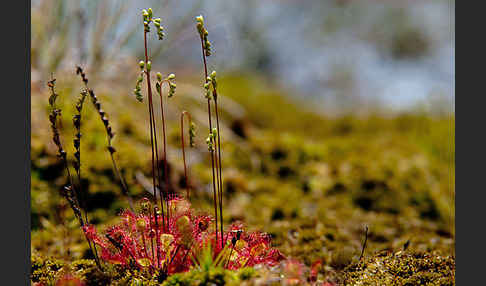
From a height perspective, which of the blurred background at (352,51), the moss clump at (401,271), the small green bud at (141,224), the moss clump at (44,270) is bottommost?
the moss clump at (401,271)

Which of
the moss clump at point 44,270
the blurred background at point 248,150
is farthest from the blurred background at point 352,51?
the moss clump at point 44,270

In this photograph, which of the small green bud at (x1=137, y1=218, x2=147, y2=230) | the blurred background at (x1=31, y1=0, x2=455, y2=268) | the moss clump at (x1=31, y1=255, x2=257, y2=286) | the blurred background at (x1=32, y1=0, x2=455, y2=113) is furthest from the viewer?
the blurred background at (x1=32, y1=0, x2=455, y2=113)

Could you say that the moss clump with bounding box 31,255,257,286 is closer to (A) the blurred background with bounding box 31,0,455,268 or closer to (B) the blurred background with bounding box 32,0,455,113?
(A) the blurred background with bounding box 31,0,455,268

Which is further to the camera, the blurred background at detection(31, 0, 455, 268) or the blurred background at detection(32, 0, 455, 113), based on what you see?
the blurred background at detection(32, 0, 455, 113)

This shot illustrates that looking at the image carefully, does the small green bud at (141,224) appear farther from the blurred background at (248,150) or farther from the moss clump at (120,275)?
the blurred background at (248,150)

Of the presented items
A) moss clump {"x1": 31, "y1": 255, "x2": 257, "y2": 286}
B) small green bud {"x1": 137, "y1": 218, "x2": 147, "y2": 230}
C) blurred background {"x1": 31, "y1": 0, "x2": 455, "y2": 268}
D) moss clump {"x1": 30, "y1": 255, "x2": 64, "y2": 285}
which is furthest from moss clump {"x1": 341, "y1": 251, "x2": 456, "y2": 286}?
moss clump {"x1": 30, "y1": 255, "x2": 64, "y2": 285}

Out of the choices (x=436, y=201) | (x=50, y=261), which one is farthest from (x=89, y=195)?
(x=436, y=201)

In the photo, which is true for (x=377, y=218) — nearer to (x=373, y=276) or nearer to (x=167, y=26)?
(x=373, y=276)

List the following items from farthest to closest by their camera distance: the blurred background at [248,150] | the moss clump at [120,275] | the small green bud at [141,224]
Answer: the blurred background at [248,150] < the small green bud at [141,224] < the moss clump at [120,275]

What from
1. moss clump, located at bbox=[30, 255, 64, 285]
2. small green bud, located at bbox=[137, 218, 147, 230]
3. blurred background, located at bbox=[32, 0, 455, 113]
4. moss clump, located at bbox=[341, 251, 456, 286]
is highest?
blurred background, located at bbox=[32, 0, 455, 113]
